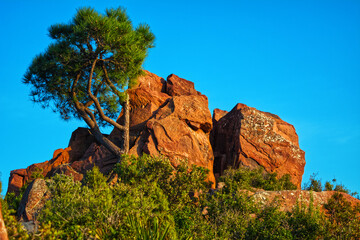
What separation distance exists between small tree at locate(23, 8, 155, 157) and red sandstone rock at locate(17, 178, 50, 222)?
290 inches

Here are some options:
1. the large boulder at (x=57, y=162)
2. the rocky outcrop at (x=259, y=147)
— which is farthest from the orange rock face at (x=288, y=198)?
the large boulder at (x=57, y=162)

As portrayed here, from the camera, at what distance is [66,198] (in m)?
14.4

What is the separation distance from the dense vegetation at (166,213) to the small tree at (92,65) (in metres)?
8.44

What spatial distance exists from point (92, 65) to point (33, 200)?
10965 millimetres

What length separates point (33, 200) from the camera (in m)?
20.3

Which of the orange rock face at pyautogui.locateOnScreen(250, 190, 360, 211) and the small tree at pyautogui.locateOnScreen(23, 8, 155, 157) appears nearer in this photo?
the orange rock face at pyautogui.locateOnScreen(250, 190, 360, 211)

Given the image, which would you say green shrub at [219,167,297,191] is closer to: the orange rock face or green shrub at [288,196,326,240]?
the orange rock face

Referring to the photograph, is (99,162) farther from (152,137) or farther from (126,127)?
(152,137)

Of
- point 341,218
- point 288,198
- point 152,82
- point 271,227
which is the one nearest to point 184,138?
point 152,82

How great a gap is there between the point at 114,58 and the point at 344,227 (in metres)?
18.4

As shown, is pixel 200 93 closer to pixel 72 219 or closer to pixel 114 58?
pixel 114 58

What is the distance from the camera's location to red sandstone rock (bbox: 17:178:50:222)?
19969mm

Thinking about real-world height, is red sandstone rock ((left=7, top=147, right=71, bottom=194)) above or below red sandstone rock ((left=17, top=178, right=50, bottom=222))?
above

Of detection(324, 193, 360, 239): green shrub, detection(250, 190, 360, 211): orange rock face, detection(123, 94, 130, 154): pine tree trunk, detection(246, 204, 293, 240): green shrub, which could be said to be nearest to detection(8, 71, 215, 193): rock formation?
detection(123, 94, 130, 154): pine tree trunk
